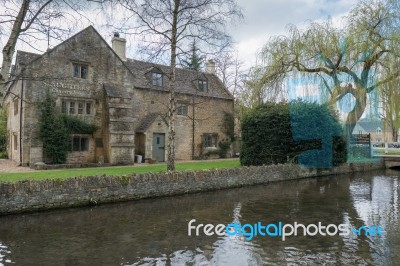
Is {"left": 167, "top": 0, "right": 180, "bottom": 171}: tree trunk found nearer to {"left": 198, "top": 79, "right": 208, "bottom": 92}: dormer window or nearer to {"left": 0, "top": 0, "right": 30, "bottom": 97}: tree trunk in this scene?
{"left": 0, "top": 0, "right": 30, "bottom": 97}: tree trunk

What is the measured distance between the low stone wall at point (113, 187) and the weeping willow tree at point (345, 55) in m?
7.74

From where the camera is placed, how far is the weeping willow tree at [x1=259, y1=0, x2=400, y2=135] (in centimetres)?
2034

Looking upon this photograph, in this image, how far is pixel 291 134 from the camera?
2127 cm

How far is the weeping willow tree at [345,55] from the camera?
20.3 metres

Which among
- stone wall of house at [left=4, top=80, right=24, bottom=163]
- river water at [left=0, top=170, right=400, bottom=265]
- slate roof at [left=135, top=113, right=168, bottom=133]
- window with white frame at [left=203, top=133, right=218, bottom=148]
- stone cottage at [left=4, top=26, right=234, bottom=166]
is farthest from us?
window with white frame at [left=203, top=133, right=218, bottom=148]

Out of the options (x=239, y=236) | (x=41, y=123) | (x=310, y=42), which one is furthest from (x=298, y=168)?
(x=41, y=123)

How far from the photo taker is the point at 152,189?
13.2 metres

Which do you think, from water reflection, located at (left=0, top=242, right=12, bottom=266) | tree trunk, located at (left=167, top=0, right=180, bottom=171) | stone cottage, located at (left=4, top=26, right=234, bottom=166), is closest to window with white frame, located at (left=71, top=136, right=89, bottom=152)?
stone cottage, located at (left=4, top=26, right=234, bottom=166)

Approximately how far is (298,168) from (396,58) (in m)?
8.87

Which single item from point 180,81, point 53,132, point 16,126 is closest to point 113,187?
point 53,132

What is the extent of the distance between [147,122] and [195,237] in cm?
1783

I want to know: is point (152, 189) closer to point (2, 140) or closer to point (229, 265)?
point (229, 265)

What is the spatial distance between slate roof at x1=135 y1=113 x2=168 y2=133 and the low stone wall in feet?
33.4

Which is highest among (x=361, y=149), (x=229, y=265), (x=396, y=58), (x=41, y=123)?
(x=396, y=58)
